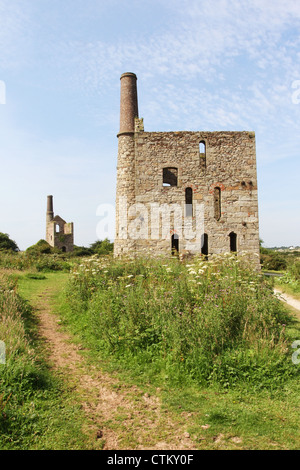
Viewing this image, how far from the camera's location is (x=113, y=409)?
14.8 ft

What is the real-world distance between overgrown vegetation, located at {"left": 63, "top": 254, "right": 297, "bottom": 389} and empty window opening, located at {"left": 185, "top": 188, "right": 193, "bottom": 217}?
23.2ft

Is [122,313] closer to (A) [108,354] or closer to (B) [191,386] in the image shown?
(A) [108,354]

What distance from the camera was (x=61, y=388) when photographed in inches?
194

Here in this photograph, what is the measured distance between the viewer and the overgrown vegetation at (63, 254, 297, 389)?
207 inches

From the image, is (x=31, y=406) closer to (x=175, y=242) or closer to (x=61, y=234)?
(x=175, y=242)

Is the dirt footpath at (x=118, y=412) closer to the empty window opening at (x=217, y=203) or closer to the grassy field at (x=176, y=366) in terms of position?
the grassy field at (x=176, y=366)

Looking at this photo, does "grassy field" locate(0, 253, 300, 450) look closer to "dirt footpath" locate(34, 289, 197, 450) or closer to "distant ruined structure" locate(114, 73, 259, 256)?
"dirt footpath" locate(34, 289, 197, 450)

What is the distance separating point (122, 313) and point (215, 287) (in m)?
2.10

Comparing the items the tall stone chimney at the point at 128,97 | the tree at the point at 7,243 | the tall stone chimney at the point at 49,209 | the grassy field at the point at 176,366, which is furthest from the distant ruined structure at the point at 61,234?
the grassy field at the point at 176,366

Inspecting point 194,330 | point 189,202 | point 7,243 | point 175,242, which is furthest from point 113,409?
point 7,243

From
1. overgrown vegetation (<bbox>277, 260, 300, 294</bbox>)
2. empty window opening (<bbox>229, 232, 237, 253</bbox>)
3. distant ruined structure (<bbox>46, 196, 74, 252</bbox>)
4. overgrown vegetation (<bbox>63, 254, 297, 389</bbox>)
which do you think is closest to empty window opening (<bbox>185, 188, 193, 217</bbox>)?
empty window opening (<bbox>229, 232, 237, 253</bbox>)

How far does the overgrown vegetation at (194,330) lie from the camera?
526 centimetres

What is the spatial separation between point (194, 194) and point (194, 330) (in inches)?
404
